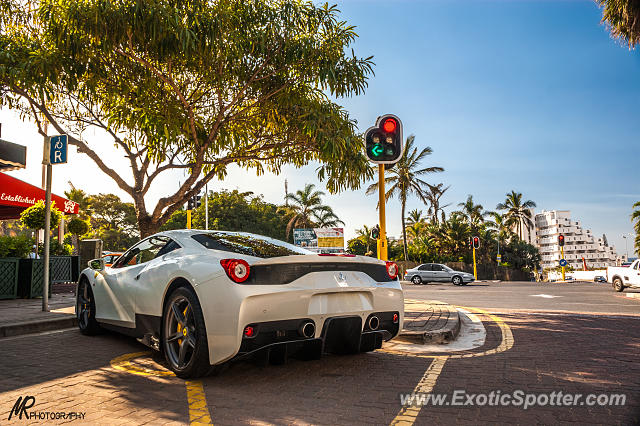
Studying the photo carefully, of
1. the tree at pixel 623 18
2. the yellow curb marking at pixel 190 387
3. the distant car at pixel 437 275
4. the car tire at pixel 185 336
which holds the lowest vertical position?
the distant car at pixel 437 275

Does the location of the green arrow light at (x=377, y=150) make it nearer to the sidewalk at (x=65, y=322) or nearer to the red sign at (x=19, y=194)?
the sidewalk at (x=65, y=322)

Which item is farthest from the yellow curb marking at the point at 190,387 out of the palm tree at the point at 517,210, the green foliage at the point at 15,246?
the palm tree at the point at 517,210

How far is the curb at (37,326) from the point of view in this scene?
6066 mm

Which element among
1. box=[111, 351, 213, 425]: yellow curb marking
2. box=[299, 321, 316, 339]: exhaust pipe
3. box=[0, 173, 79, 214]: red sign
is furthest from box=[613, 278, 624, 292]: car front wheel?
box=[0, 173, 79, 214]: red sign

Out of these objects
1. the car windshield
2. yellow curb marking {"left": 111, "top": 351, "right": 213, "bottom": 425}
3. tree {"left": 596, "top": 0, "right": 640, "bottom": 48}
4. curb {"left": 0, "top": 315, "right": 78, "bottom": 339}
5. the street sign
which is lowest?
yellow curb marking {"left": 111, "top": 351, "right": 213, "bottom": 425}

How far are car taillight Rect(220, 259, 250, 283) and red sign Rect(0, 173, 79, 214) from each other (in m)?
10.3

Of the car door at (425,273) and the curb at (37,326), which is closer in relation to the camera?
the curb at (37,326)

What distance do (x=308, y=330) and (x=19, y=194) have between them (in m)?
11.1

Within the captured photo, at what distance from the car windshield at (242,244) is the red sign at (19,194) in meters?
9.23

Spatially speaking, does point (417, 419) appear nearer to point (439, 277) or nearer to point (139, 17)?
point (139, 17)

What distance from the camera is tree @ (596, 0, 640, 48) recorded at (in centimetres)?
1139

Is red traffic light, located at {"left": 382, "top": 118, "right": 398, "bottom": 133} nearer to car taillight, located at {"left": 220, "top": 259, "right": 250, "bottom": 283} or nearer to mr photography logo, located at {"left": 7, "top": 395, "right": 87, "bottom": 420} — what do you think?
car taillight, located at {"left": 220, "top": 259, "right": 250, "bottom": 283}

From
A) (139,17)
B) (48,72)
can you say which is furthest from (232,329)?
(48,72)

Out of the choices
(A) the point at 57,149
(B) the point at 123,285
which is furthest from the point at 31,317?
(B) the point at 123,285
